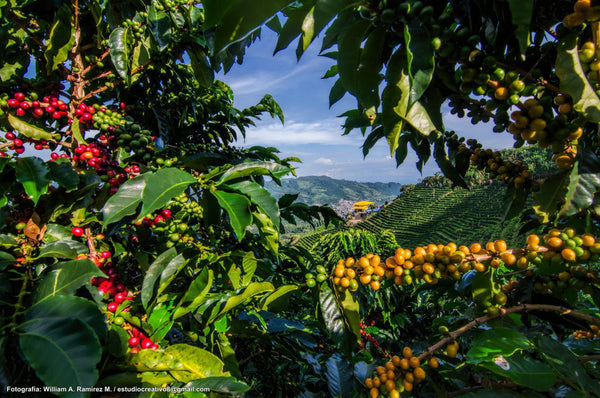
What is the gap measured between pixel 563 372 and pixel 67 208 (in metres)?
1.71

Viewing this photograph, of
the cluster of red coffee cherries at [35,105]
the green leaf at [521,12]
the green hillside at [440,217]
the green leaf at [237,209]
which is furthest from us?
the green hillside at [440,217]

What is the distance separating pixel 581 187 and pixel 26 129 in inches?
79.2

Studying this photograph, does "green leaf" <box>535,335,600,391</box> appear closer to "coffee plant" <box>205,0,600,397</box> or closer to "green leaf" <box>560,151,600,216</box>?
"coffee plant" <box>205,0,600,397</box>

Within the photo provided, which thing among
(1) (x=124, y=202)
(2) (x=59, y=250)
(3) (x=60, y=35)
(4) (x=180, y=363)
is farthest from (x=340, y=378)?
(3) (x=60, y=35)

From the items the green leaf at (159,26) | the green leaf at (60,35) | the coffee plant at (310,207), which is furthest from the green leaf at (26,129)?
the green leaf at (159,26)

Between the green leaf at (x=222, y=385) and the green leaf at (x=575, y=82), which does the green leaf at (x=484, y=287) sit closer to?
the green leaf at (x=575, y=82)

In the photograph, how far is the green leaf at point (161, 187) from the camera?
710 millimetres

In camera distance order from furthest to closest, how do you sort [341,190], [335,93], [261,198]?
[341,190] → [335,93] → [261,198]

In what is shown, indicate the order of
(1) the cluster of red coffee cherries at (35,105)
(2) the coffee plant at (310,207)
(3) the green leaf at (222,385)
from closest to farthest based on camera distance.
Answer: (2) the coffee plant at (310,207) < (3) the green leaf at (222,385) < (1) the cluster of red coffee cherries at (35,105)

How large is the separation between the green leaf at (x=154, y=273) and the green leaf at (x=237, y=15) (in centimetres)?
80

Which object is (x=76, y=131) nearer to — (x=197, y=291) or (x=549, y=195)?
(x=197, y=291)

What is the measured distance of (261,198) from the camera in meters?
0.89

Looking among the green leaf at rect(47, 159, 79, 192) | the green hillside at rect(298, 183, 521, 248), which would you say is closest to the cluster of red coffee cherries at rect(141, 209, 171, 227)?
the green leaf at rect(47, 159, 79, 192)

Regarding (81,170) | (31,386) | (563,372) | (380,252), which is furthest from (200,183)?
(380,252)
